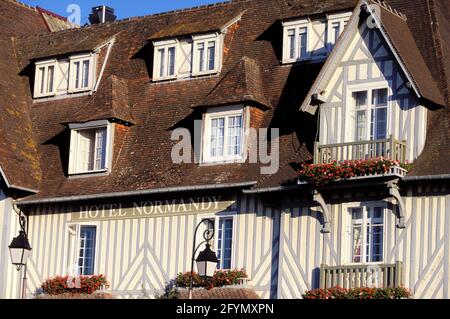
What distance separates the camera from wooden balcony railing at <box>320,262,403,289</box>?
1363 inches

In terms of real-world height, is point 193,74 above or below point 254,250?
above

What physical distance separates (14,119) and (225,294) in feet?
34.1

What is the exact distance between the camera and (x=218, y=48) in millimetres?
41375

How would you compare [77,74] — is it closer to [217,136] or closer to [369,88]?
[217,136]

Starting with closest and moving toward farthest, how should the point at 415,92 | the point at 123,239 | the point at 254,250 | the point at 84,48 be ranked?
the point at 415,92, the point at 254,250, the point at 123,239, the point at 84,48

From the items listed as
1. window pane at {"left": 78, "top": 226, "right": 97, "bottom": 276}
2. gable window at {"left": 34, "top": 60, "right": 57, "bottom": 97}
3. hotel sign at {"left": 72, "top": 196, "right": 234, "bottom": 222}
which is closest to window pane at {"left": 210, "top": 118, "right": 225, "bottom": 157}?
hotel sign at {"left": 72, "top": 196, "right": 234, "bottom": 222}

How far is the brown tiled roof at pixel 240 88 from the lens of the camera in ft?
127

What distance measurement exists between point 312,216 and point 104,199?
276 inches

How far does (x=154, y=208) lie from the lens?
3988 centimetres

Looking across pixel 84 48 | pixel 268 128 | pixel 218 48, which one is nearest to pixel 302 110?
pixel 268 128

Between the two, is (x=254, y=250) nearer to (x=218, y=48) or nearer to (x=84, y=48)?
(x=218, y=48)

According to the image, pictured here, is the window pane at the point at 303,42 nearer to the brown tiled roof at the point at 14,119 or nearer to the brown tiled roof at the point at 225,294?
the brown tiled roof at the point at 225,294

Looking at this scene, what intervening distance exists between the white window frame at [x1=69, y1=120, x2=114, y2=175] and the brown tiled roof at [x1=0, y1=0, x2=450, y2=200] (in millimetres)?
216

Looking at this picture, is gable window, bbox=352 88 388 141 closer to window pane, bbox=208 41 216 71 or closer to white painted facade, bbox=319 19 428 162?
white painted facade, bbox=319 19 428 162
